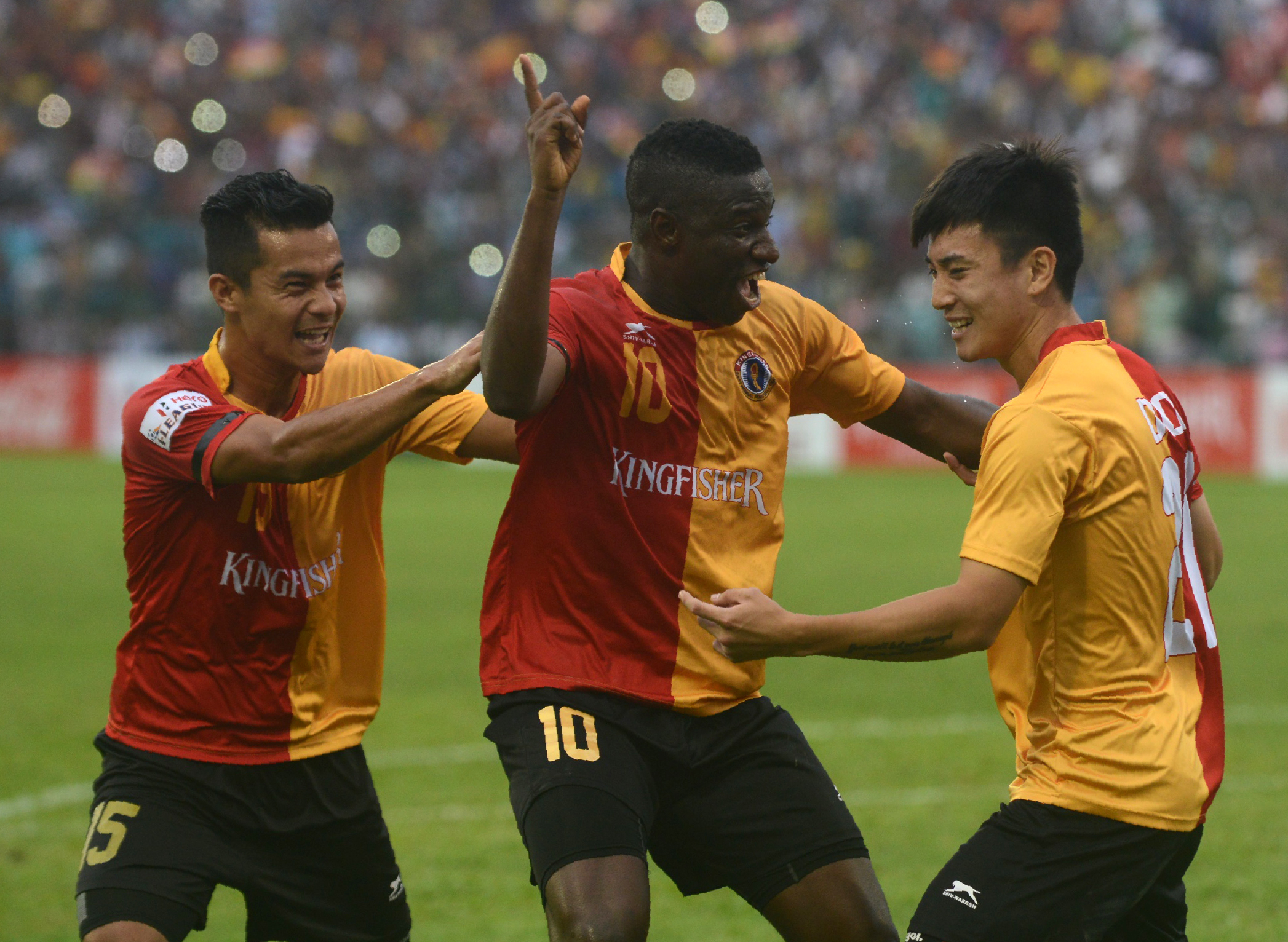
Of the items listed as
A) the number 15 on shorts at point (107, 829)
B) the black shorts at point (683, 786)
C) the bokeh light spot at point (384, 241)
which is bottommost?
the number 15 on shorts at point (107, 829)

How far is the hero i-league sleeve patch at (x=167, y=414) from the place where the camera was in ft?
13.1

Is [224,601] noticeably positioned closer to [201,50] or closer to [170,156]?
[170,156]

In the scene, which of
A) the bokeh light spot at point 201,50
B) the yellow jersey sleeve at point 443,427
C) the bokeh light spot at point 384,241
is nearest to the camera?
the yellow jersey sleeve at point 443,427

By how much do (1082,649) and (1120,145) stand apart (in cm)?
2057

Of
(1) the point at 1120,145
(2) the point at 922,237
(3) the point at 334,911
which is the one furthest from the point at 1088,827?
(1) the point at 1120,145

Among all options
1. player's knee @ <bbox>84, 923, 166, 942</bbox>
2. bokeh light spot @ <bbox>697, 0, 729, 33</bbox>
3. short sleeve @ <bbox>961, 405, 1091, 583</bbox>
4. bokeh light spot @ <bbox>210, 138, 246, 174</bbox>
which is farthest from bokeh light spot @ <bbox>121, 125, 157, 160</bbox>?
short sleeve @ <bbox>961, 405, 1091, 583</bbox>

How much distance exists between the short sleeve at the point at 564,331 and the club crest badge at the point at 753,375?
0.46m

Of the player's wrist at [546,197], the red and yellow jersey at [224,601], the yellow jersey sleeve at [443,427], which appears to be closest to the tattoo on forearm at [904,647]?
the player's wrist at [546,197]

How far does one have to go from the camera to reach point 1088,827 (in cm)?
323

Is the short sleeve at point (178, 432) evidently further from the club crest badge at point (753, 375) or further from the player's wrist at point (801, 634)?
the player's wrist at point (801, 634)

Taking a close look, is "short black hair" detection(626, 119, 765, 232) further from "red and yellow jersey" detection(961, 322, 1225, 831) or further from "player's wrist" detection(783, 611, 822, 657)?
"player's wrist" detection(783, 611, 822, 657)

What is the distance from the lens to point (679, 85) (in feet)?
85.6

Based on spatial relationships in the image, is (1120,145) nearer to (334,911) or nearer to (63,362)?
(63,362)

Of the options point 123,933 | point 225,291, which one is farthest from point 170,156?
point 123,933
